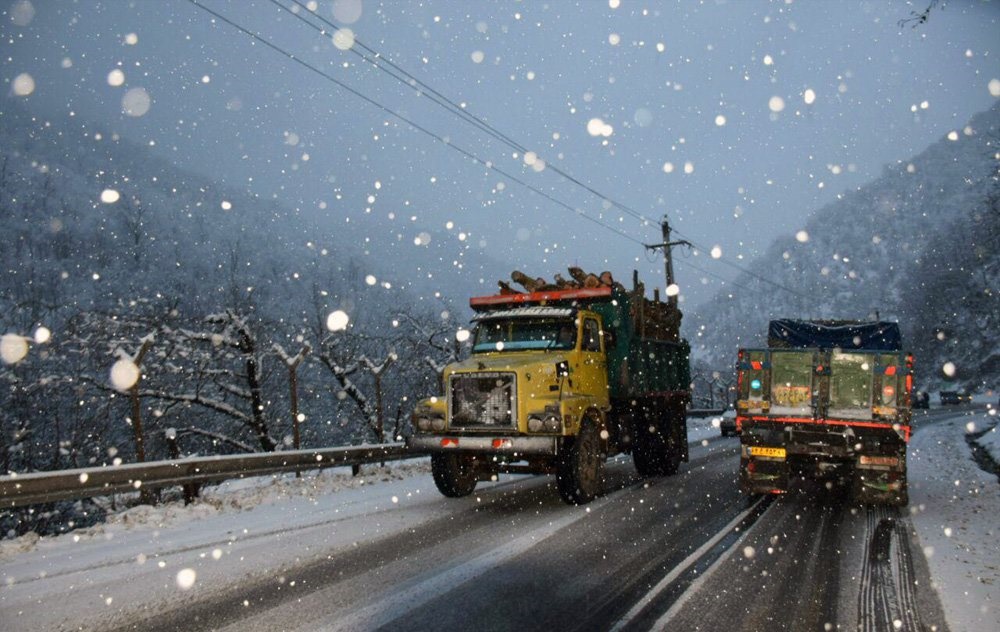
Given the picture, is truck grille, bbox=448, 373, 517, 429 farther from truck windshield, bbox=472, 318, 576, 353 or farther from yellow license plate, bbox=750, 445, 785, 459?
yellow license plate, bbox=750, 445, 785, 459

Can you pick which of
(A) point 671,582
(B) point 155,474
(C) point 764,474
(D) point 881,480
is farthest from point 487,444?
(D) point 881,480

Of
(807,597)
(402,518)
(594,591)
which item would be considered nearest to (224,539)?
(402,518)

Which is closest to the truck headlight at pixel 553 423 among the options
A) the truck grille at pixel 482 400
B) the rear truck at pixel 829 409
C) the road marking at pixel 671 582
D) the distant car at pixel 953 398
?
the truck grille at pixel 482 400

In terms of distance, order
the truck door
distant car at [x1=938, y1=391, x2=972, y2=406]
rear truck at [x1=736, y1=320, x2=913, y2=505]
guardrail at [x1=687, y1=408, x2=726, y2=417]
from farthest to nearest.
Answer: distant car at [x1=938, y1=391, x2=972, y2=406]
guardrail at [x1=687, y1=408, x2=726, y2=417]
the truck door
rear truck at [x1=736, y1=320, x2=913, y2=505]

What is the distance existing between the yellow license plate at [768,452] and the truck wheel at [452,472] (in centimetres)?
447

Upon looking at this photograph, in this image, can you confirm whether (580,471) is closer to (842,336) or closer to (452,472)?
(452,472)

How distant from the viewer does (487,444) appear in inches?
380

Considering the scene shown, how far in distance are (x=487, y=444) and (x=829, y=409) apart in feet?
17.4

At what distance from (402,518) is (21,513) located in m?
10.3

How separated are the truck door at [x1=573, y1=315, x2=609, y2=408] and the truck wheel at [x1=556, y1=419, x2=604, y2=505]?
66 cm

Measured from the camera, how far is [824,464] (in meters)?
10.2

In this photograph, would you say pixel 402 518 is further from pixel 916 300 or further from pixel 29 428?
pixel 916 300

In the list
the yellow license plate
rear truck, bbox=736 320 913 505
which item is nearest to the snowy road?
rear truck, bbox=736 320 913 505

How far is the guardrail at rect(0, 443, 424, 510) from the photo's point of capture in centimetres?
736
